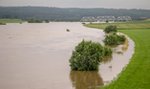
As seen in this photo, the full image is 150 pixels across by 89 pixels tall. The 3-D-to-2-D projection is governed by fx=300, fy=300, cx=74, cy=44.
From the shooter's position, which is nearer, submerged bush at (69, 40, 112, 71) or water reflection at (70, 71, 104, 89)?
water reflection at (70, 71, 104, 89)

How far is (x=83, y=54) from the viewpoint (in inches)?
1340

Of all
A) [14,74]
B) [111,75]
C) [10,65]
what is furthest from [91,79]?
[10,65]

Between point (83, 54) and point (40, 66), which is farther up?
point (83, 54)

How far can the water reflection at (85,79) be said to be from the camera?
28217 mm

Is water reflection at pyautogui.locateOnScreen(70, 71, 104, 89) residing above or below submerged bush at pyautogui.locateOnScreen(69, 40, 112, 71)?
below

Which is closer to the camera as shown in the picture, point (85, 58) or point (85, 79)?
point (85, 79)

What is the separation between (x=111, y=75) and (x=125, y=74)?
3.64 m

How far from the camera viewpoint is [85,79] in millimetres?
30891

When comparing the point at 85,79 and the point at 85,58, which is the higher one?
the point at 85,58

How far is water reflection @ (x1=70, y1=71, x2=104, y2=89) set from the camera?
2822cm

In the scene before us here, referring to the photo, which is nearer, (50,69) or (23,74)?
(23,74)

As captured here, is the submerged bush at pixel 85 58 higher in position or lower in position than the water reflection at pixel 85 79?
higher

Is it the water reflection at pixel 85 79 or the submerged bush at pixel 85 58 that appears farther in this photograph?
the submerged bush at pixel 85 58

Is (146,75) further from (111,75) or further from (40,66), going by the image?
(40,66)
